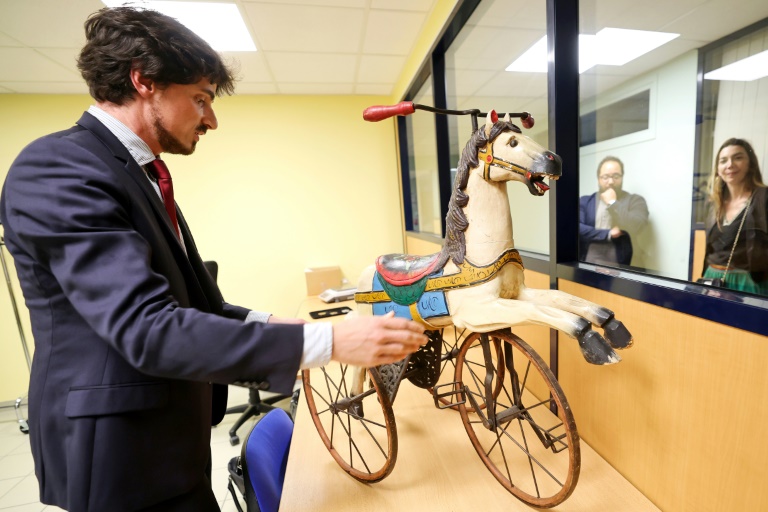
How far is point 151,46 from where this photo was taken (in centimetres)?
64

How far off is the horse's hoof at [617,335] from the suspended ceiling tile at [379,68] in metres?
2.28

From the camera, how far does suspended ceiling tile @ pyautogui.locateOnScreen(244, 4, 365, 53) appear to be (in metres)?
1.73

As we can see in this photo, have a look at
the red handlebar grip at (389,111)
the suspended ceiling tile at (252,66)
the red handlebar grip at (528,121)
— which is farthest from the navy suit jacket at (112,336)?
the suspended ceiling tile at (252,66)

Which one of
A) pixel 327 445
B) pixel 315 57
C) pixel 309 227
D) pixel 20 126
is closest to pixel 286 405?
pixel 309 227

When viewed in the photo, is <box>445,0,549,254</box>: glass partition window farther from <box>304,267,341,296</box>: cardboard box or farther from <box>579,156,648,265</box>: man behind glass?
<box>304,267,341,296</box>: cardboard box

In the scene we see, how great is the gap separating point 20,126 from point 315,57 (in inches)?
96.1

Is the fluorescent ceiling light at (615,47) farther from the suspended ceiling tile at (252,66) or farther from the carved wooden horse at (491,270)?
the suspended ceiling tile at (252,66)

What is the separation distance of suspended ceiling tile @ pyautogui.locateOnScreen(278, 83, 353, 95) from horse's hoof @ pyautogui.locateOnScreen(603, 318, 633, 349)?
2725mm

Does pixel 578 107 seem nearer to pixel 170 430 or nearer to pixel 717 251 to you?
pixel 717 251

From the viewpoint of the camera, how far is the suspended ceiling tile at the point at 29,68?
1984 mm

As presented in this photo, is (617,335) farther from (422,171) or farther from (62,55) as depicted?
(62,55)

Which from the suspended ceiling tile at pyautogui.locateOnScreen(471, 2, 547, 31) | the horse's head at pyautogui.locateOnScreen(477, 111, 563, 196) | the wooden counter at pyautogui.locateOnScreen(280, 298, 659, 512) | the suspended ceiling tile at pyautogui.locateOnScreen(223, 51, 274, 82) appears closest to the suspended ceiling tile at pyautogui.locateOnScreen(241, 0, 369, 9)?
the suspended ceiling tile at pyautogui.locateOnScreen(223, 51, 274, 82)

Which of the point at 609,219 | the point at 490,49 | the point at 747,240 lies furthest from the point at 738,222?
the point at 490,49

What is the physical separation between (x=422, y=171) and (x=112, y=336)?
8.94 ft
